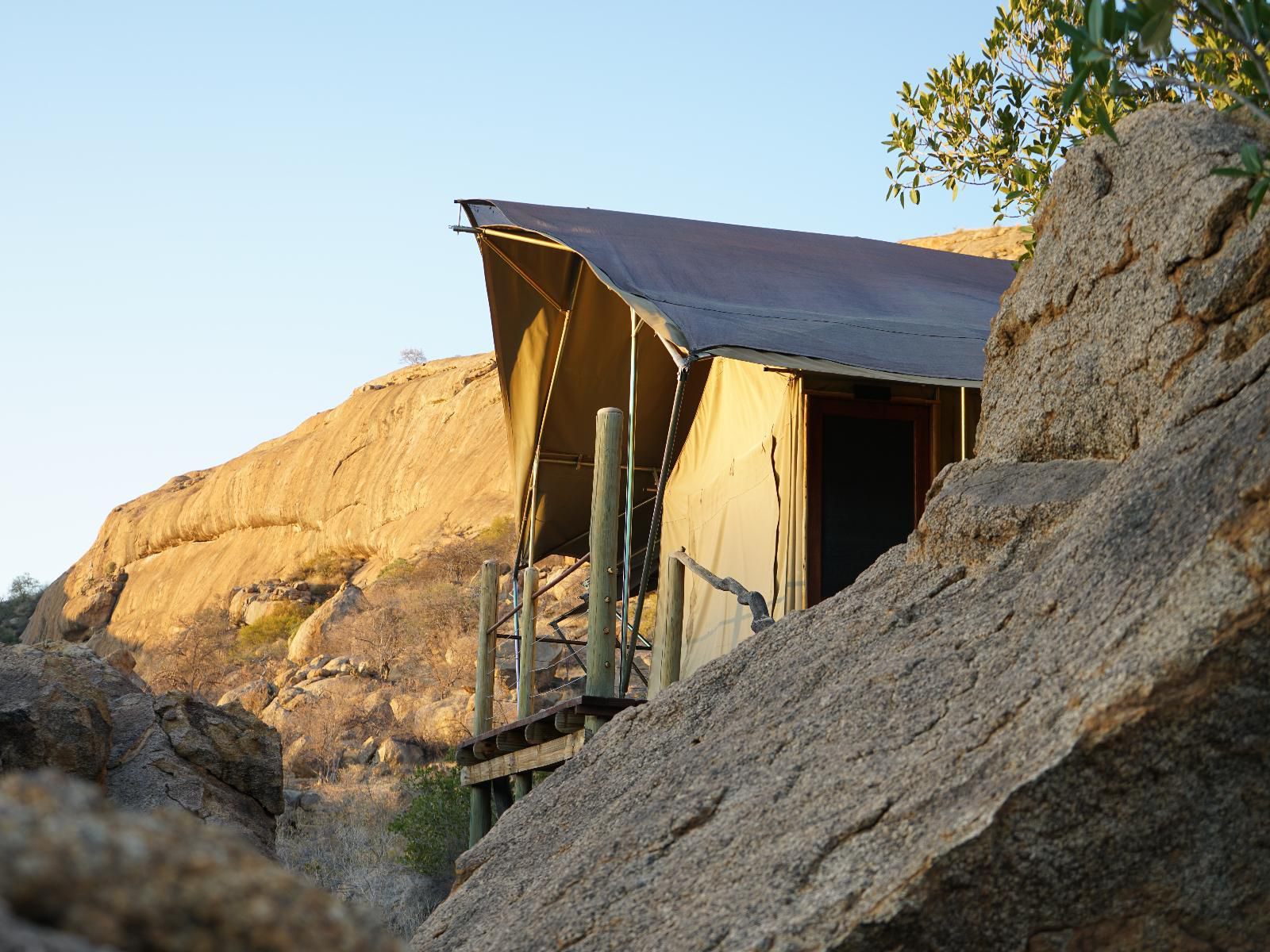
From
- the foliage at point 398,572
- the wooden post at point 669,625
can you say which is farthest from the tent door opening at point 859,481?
the foliage at point 398,572

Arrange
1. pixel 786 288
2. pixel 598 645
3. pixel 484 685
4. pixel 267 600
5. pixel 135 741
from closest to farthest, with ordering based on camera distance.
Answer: pixel 598 645, pixel 135 741, pixel 786 288, pixel 484 685, pixel 267 600

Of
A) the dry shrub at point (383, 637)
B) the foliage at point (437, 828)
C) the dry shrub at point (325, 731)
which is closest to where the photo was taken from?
the foliage at point (437, 828)

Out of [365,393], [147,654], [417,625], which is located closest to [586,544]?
[417,625]

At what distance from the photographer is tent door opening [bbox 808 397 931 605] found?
8.48 meters

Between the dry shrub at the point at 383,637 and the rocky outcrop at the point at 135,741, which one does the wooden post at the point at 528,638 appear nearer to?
the rocky outcrop at the point at 135,741

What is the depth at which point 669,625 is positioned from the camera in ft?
24.3

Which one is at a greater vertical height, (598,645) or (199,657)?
(598,645)

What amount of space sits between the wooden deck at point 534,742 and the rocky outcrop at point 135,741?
1444mm

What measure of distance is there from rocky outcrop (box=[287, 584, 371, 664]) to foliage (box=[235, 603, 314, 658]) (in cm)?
263

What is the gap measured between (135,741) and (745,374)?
4706 millimetres

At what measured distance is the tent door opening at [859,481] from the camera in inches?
334

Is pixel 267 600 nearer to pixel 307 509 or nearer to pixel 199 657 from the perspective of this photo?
pixel 199 657

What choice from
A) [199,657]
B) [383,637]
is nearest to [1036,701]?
[383,637]

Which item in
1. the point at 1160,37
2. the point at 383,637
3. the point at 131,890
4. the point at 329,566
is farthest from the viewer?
the point at 329,566
